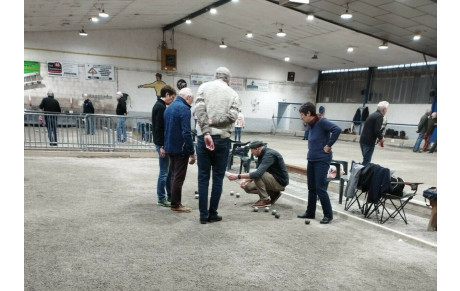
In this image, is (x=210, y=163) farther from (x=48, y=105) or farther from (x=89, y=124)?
(x=48, y=105)

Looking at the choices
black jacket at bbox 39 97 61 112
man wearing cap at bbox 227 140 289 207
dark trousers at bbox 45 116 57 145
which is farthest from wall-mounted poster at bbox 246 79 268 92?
man wearing cap at bbox 227 140 289 207

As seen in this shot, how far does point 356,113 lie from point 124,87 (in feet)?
46.9

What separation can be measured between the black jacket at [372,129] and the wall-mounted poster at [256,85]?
49.4 feet

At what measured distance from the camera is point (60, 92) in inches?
628

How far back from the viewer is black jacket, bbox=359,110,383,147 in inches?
231

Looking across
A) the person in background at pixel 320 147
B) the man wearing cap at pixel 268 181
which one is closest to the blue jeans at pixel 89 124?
the man wearing cap at pixel 268 181

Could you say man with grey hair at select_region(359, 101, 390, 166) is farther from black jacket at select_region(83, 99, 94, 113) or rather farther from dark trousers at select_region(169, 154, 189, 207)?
black jacket at select_region(83, 99, 94, 113)

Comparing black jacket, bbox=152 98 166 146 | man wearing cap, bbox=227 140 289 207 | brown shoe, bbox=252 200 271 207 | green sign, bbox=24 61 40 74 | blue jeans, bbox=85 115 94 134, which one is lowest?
brown shoe, bbox=252 200 271 207

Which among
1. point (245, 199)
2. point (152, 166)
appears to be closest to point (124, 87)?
point (152, 166)

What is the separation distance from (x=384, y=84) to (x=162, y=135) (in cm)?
1816

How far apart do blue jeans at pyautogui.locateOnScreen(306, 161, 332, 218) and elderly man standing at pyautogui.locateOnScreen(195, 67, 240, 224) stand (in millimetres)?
1275

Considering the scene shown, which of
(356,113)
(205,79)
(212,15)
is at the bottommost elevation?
(356,113)

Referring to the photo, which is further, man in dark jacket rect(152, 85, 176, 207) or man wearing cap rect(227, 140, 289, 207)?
man wearing cap rect(227, 140, 289, 207)

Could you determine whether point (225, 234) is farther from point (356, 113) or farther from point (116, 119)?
Result: point (356, 113)
